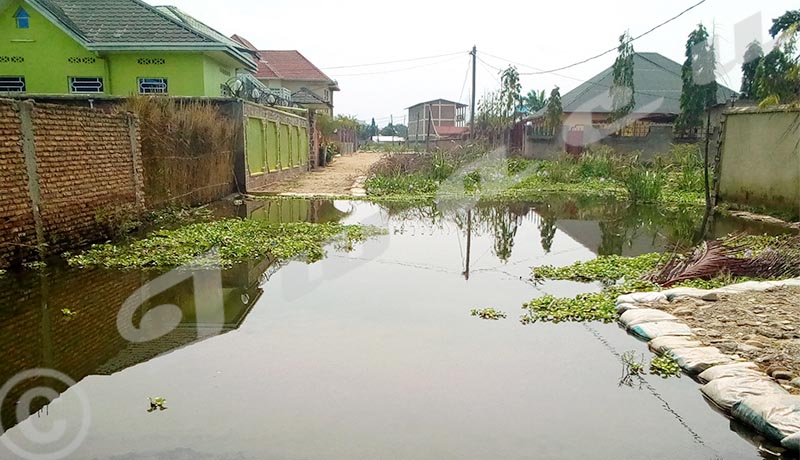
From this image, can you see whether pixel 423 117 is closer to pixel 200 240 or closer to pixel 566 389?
pixel 200 240

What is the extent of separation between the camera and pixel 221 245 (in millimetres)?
7867

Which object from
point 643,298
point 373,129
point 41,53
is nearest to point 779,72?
point 643,298

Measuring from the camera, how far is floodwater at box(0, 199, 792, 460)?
10.2 ft

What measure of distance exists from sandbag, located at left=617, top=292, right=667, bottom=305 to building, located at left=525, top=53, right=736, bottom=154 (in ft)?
64.1

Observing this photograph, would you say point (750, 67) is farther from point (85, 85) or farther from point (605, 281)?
point (85, 85)

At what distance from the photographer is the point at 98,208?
8.12m

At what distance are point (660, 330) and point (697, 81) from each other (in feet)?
81.2

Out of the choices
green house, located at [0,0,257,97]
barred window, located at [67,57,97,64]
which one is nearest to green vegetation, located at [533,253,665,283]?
green house, located at [0,0,257,97]

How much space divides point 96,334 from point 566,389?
3743mm

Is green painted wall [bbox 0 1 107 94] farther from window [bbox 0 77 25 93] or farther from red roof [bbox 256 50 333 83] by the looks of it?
red roof [bbox 256 50 333 83]

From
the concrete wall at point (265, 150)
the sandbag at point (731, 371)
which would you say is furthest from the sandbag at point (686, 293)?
the concrete wall at point (265, 150)

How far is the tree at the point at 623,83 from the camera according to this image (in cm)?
2691

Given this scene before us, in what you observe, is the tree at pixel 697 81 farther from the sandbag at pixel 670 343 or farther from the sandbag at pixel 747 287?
the sandbag at pixel 670 343

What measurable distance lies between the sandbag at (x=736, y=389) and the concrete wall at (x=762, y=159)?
845 centimetres
